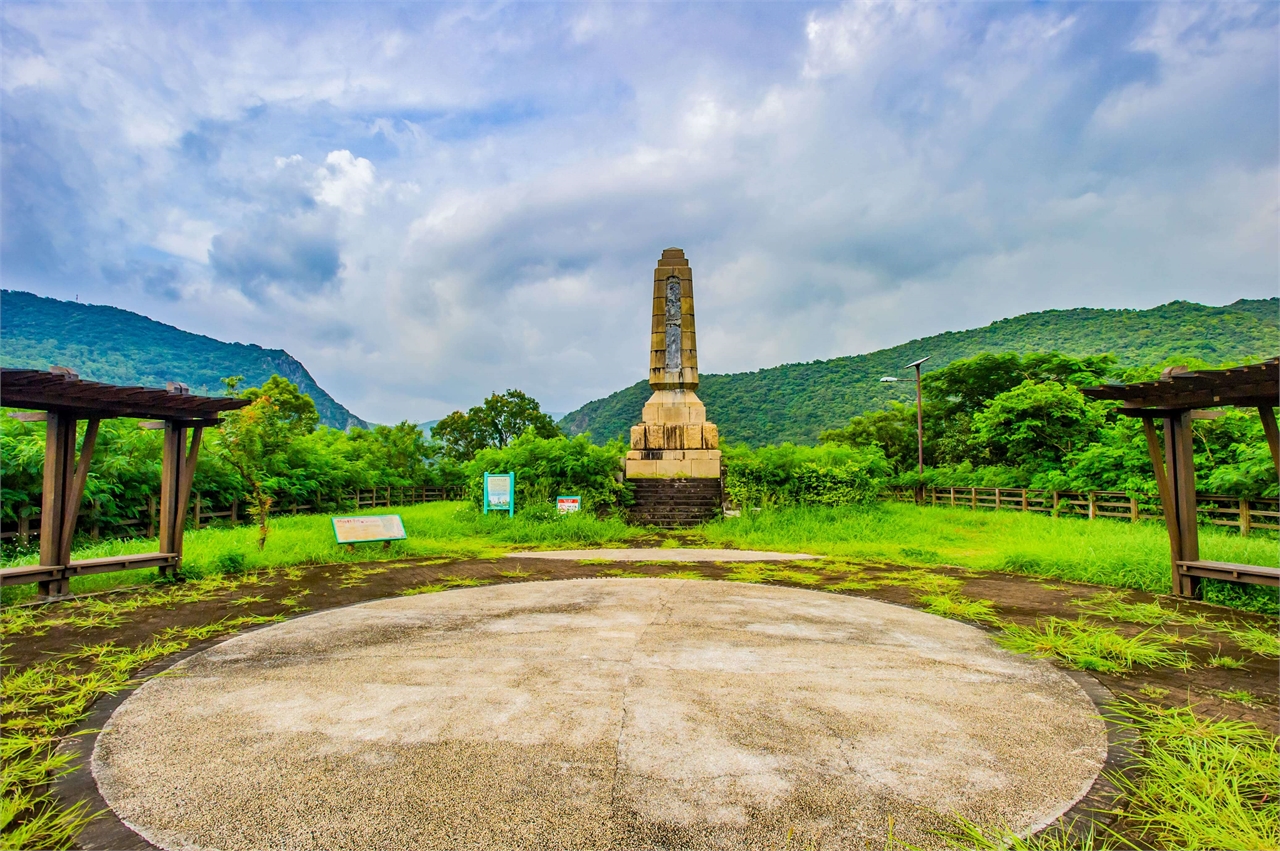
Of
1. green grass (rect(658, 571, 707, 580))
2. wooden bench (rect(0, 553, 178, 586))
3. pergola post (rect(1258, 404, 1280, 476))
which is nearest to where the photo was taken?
pergola post (rect(1258, 404, 1280, 476))

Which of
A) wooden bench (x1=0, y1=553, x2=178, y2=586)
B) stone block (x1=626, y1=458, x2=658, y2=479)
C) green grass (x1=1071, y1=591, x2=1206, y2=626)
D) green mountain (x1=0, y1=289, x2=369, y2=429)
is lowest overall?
green grass (x1=1071, y1=591, x2=1206, y2=626)

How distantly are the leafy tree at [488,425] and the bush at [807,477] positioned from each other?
92.6 ft

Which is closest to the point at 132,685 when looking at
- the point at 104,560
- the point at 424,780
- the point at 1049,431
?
the point at 424,780

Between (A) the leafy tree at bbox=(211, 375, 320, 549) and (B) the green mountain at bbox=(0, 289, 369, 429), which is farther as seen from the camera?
(B) the green mountain at bbox=(0, 289, 369, 429)

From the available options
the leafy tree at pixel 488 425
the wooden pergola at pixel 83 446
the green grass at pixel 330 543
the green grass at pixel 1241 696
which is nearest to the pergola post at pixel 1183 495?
the green grass at pixel 1241 696

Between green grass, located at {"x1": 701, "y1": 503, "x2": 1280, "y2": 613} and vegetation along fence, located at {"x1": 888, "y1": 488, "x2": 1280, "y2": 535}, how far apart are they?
424 millimetres

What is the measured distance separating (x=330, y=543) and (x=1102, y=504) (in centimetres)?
1595

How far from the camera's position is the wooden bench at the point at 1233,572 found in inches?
228

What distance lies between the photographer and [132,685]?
3980 millimetres

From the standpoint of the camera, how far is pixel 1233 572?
6.12 m

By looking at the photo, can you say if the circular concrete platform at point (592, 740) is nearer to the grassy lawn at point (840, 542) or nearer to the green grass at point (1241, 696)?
the green grass at point (1241, 696)

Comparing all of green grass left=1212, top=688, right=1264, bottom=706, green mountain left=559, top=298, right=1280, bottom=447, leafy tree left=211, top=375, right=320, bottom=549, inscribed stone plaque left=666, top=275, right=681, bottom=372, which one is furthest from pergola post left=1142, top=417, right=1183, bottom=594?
green mountain left=559, top=298, right=1280, bottom=447

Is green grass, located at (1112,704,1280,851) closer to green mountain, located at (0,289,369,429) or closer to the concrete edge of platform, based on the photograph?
the concrete edge of platform

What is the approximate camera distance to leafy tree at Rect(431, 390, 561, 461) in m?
42.7
